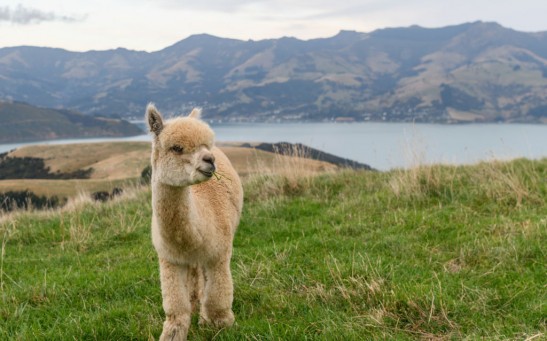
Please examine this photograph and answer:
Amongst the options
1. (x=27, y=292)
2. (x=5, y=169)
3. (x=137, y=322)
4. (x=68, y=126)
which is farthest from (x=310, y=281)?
(x=68, y=126)

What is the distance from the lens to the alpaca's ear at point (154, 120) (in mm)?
3806

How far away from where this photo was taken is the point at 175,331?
407 cm

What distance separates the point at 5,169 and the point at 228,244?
83.5m

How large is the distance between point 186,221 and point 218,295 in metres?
0.92

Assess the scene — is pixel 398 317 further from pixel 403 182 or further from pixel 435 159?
pixel 435 159

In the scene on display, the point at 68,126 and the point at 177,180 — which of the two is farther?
the point at 68,126

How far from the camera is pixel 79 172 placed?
74.1 m

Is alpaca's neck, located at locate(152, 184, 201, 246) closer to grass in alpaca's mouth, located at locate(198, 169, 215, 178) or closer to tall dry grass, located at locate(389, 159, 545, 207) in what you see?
grass in alpaca's mouth, located at locate(198, 169, 215, 178)

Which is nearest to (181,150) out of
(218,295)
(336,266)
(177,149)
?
(177,149)

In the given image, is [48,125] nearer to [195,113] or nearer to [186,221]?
[195,113]

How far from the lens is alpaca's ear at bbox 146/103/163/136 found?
3806 millimetres

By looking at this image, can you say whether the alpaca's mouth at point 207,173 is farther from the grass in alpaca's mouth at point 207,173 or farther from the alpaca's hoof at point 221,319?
the alpaca's hoof at point 221,319

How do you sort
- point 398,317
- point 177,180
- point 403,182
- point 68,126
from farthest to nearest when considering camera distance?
point 68,126 < point 403,182 < point 398,317 < point 177,180

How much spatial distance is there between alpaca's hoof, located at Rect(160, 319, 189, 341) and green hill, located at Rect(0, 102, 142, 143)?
6989 inches
